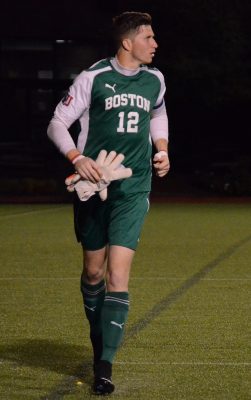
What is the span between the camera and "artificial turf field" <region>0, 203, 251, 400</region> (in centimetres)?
793

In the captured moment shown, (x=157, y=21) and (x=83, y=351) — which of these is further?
(x=157, y=21)

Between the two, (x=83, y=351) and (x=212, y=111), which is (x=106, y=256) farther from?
(x=212, y=111)

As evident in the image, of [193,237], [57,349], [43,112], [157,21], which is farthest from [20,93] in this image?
[57,349]

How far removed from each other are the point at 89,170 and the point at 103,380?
46.7 inches

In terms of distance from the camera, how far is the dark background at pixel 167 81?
3672 cm

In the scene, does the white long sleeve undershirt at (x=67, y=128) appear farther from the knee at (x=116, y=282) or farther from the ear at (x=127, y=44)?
the knee at (x=116, y=282)

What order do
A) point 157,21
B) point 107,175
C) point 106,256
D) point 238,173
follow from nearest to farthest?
1. point 107,175
2. point 106,256
3. point 238,173
4. point 157,21

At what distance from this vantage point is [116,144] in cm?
783

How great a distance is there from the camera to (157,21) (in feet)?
127

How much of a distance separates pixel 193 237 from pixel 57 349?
10.3 m

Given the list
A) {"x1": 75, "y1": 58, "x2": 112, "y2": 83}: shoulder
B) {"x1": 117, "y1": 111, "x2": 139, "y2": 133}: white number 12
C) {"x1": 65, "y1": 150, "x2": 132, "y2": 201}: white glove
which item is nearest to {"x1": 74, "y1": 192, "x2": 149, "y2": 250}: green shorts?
{"x1": 65, "y1": 150, "x2": 132, "y2": 201}: white glove

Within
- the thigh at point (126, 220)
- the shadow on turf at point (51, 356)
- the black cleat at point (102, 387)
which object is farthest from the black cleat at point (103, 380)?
the thigh at point (126, 220)

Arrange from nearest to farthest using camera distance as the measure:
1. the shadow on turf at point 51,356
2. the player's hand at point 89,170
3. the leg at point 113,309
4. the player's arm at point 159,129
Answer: the player's hand at point 89,170 < the leg at point 113,309 < the player's arm at point 159,129 < the shadow on turf at point 51,356

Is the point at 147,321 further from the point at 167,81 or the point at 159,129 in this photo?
the point at 167,81
